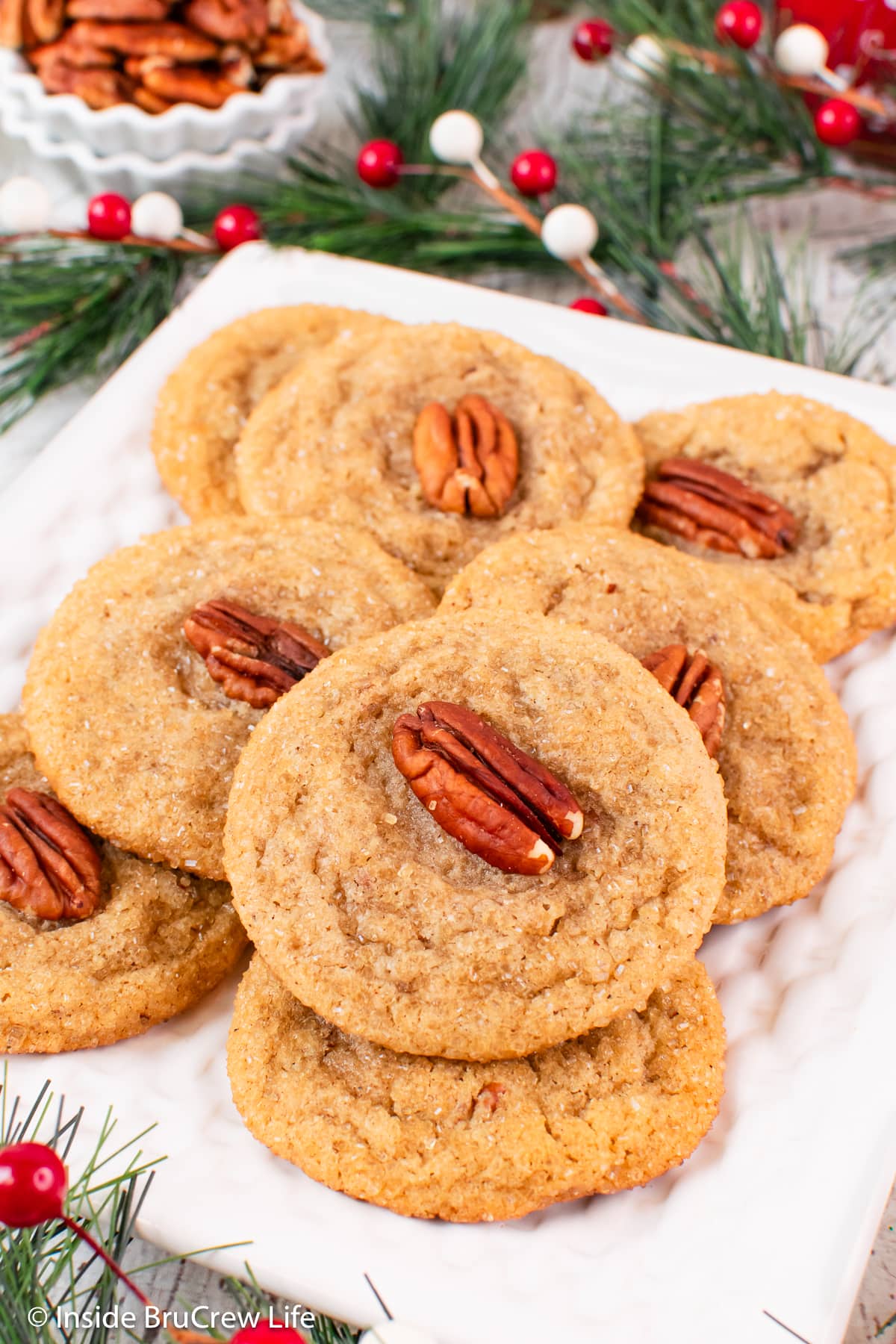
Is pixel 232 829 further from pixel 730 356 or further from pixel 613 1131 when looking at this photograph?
pixel 730 356

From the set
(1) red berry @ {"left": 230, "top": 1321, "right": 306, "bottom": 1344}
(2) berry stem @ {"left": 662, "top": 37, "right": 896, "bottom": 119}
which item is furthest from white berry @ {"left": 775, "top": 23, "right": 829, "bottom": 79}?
(1) red berry @ {"left": 230, "top": 1321, "right": 306, "bottom": 1344}

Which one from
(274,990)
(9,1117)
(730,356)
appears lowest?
(9,1117)

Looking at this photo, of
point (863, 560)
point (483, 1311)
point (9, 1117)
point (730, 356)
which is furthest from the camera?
point (730, 356)

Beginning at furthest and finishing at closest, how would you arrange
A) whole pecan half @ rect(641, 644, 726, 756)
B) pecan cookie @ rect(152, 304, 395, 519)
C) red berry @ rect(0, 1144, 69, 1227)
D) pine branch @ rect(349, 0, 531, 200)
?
pine branch @ rect(349, 0, 531, 200) < pecan cookie @ rect(152, 304, 395, 519) < whole pecan half @ rect(641, 644, 726, 756) < red berry @ rect(0, 1144, 69, 1227)

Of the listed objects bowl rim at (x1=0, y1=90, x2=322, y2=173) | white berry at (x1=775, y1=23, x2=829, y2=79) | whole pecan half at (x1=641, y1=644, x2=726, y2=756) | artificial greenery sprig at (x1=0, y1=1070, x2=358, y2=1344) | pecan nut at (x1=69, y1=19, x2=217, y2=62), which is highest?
white berry at (x1=775, y1=23, x2=829, y2=79)

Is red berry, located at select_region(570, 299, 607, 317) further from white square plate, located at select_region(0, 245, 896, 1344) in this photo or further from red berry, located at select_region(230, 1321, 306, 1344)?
red berry, located at select_region(230, 1321, 306, 1344)

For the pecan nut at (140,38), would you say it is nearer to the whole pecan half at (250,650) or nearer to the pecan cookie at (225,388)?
the pecan cookie at (225,388)

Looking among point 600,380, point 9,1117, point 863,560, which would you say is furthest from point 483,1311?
point 600,380
